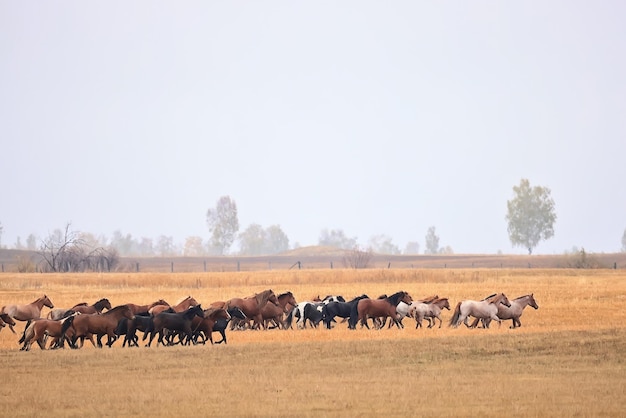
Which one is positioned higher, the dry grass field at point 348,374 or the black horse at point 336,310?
the black horse at point 336,310

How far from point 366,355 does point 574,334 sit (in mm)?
5808

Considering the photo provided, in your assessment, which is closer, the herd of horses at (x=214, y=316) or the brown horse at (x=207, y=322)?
the herd of horses at (x=214, y=316)

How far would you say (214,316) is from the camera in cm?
2566

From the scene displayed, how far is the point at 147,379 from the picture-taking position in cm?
1942

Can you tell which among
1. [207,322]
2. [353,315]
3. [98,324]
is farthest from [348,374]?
[353,315]

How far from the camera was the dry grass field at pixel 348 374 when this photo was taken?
16062 millimetres

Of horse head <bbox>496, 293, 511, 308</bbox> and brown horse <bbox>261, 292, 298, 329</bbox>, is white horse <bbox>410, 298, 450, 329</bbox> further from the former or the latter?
brown horse <bbox>261, 292, 298, 329</bbox>

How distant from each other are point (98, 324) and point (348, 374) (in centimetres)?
749

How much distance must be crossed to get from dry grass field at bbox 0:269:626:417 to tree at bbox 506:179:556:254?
140m

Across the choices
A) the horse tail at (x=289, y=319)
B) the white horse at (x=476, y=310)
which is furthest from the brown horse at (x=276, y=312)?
the white horse at (x=476, y=310)

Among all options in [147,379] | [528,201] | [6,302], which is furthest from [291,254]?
[147,379]

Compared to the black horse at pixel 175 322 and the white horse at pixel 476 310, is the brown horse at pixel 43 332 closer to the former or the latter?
the black horse at pixel 175 322

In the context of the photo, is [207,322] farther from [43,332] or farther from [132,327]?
[43,332]

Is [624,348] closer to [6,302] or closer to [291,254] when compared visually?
[6,302]
